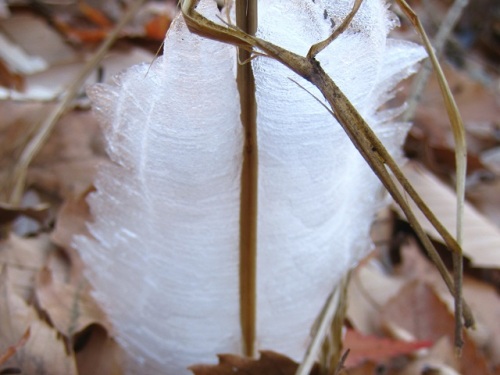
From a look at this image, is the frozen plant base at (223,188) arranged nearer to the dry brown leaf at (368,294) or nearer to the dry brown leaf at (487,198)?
the dry brown leaf at (368,294)

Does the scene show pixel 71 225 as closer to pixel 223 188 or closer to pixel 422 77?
pixel 223 188

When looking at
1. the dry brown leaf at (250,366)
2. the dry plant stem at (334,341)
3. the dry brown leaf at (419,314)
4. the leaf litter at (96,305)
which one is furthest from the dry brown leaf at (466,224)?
the dry brown leaf at (250,366)

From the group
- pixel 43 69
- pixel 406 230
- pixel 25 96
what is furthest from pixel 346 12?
pixel 43 69

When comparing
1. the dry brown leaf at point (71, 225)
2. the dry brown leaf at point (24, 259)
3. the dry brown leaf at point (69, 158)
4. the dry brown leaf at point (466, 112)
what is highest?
the dry brown leaf at point (466, 112)

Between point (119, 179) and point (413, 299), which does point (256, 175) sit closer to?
point (119, 179)

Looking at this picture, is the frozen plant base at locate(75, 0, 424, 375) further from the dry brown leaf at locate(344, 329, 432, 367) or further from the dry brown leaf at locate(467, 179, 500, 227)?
the dry brown leaf at locate(467, 179, 500, 227)

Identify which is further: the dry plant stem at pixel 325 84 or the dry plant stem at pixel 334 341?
the dry plant stem at pixel 334 341

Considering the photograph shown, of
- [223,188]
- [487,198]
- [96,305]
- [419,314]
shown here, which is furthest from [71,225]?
[487,198]
